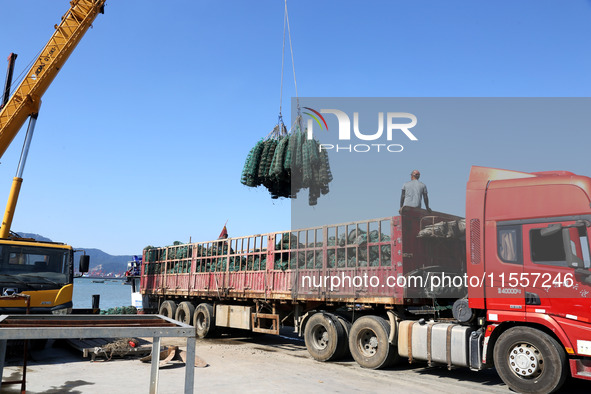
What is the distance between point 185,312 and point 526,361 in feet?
38.1

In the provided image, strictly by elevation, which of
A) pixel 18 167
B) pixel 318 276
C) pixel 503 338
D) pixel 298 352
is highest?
pixel 18 167

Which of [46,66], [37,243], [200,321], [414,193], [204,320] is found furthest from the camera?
[200,321]

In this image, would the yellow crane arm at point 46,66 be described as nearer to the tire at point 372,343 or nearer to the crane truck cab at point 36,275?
the crane truck cab at point 36,275

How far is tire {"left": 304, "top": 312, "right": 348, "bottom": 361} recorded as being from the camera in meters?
10.5

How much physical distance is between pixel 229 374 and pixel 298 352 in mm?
3742

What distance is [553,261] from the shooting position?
7.55 metres

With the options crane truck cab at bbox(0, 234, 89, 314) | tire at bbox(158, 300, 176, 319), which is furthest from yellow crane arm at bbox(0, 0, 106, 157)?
tire at bbox(158, 300, 176, 319)

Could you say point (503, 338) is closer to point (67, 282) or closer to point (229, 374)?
point (229, 374)

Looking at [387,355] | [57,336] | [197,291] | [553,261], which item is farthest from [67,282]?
[553,261]

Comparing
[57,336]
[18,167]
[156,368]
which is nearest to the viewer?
[57,336]

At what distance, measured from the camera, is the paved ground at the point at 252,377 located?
7.82 metres

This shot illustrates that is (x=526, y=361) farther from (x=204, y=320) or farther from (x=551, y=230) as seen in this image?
(x=204, y=320)

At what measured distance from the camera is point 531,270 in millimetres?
7781

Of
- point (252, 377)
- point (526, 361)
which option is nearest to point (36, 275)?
point (252, 377)
